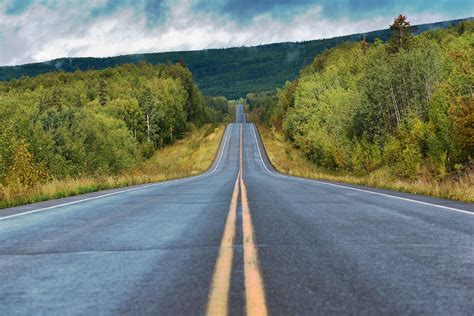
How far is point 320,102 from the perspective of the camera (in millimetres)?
72562

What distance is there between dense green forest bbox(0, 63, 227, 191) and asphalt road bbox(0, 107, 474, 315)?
44.5 feet

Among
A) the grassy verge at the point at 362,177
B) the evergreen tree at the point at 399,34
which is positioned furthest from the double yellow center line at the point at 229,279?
the evergreen tree at the point at 399,34

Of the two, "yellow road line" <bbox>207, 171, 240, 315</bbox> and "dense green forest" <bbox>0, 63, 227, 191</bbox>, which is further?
"dense green forest" <bbox>0, 63, 227, 191</bbox>

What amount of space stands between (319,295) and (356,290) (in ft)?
1.14

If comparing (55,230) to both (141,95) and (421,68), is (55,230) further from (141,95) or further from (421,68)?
(141,95)

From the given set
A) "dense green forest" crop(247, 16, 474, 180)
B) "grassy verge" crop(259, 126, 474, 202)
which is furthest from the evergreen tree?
"grassy verge" crop(259, 126, 474, 202)

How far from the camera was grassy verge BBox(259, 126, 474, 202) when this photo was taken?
559 inches

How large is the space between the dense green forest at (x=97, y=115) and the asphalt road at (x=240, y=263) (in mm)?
13564

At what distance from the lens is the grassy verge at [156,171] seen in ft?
47.6

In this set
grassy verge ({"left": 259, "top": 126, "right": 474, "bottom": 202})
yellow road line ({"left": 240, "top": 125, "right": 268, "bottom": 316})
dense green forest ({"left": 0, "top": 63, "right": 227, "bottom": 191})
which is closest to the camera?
yellow road line ({"left": 240, "top": 125, "right": 268, "bottom": 316})

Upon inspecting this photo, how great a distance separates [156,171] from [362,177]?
19.1 m

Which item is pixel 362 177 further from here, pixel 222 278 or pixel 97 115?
pixel 97 115

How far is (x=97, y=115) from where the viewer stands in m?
80.1

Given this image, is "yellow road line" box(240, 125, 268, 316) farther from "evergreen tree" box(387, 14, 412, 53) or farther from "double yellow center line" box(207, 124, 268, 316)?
"evergreen tree" box(387, 14, 412, 53)
